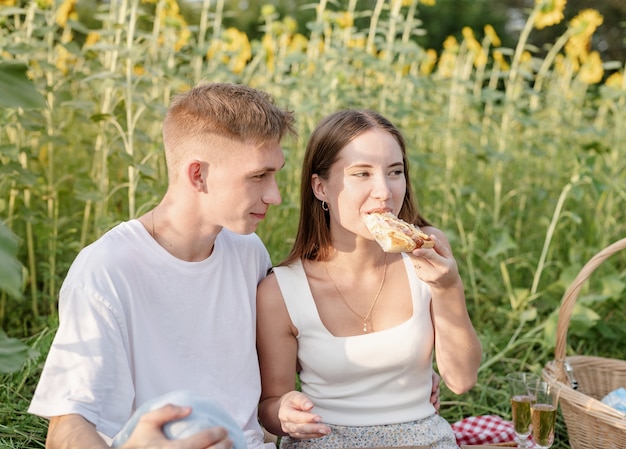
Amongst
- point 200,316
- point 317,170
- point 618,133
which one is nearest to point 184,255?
point 200,316

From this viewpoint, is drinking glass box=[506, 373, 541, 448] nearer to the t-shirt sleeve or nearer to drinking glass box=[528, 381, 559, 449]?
drinking glass box=[528, 381, 559, 449]

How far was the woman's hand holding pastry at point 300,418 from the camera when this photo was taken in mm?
1927

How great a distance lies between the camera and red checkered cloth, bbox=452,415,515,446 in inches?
113

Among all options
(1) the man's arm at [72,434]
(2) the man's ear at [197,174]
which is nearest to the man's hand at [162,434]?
(1) the man's arm at [72,434]

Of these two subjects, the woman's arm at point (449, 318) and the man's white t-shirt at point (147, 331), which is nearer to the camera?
the man's white t-shirt at point (147, 331)

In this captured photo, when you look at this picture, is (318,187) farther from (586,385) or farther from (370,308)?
(586,385)

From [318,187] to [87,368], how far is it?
87 cm

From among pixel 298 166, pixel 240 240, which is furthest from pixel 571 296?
pixel 298 166

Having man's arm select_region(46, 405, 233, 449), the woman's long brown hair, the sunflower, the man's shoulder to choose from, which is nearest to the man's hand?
man's arm select_region(46, 405, 233, 449)

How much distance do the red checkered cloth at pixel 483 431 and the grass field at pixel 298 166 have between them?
0.26 metres

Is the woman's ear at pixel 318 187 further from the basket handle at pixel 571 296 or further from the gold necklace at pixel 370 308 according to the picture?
the basket handle at pixel 571 296

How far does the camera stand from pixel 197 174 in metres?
2.04

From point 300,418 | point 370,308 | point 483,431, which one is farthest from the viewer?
point 483,431

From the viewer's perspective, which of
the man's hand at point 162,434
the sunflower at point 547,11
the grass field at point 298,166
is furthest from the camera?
the sunflower at point 547,11
